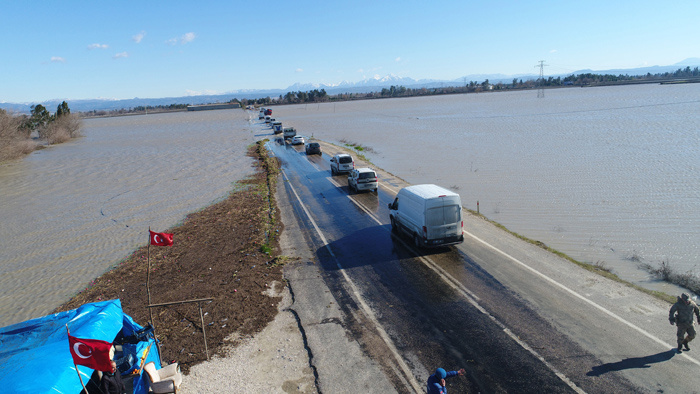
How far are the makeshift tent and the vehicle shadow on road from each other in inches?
376

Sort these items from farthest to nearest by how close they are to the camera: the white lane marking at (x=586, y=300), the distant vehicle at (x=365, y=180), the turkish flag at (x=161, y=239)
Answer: the distant vehicle at (x=365, y=180)
the turkish flag at (x=161, y=239)
the white lane marking at (x=586, y=300)

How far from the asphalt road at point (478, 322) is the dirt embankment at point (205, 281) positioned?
1.42 metres

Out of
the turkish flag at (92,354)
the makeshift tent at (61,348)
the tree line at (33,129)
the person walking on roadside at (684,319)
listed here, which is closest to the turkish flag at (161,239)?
the makeshift tent at (61,348)

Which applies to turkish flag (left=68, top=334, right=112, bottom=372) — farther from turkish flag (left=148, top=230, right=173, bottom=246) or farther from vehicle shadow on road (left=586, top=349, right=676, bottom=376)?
vehicle shadow on road (left=586, top=349, right=676, bottom=376)

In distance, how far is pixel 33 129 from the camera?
8781 centimetres

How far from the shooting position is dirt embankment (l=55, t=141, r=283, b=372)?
11.0 m

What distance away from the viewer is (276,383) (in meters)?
8.86

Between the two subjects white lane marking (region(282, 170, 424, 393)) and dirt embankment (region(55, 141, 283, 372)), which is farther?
dirt embankment (region(55, 141, 283, 372))

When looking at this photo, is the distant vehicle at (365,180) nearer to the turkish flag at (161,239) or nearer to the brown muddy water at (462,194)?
the brown muddy water at (462,194)

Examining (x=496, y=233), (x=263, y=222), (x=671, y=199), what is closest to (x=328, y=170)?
(x=263, y=222)

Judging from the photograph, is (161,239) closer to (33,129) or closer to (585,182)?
(585,182)

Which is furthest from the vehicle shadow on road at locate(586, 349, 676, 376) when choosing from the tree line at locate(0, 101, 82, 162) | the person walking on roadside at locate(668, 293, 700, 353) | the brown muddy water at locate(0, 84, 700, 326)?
the tree line at locate(0, 101, 82, 162)

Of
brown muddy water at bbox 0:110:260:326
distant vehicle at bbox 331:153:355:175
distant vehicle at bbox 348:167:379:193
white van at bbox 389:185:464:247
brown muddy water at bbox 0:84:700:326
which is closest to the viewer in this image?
white van at bbox 389:185:464:247

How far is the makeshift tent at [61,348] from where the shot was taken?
662 cm
